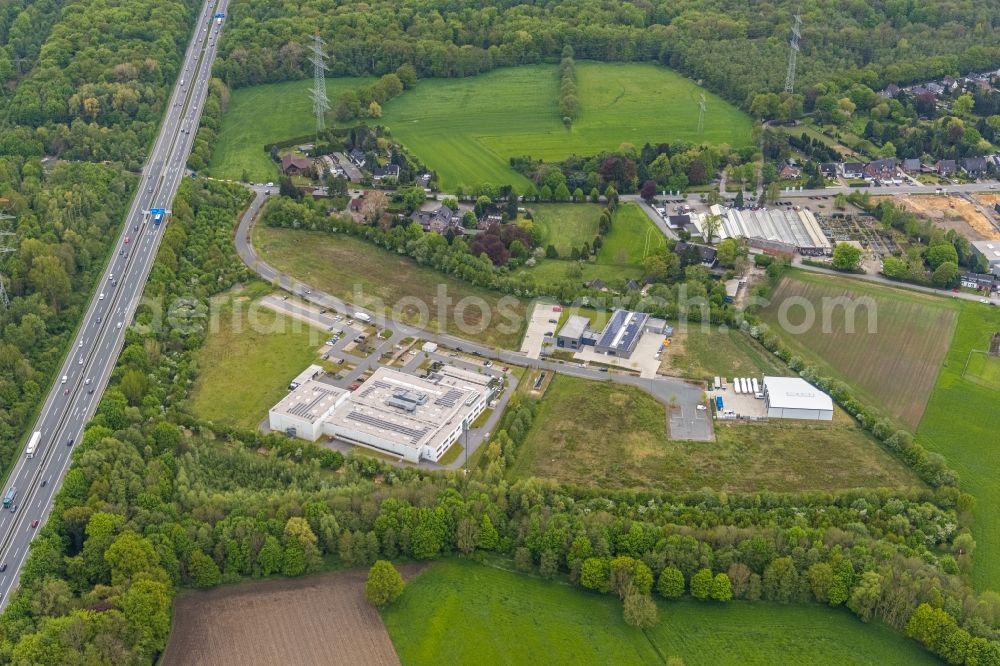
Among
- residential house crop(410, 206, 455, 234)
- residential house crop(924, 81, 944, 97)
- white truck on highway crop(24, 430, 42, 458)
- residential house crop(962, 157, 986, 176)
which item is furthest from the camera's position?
residential house crop(924, 81, 944, 97)

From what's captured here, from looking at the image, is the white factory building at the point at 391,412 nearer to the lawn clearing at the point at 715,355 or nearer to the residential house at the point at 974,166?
the lawn clearing at the point at 715,355

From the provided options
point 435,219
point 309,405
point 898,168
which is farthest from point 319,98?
point 898,168

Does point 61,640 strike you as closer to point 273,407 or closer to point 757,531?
point 273,407

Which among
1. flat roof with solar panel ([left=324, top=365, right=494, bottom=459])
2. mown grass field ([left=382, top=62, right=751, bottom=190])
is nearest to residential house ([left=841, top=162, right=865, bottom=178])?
mown grass field ([left=382, top=62, right=751, bottom=190])

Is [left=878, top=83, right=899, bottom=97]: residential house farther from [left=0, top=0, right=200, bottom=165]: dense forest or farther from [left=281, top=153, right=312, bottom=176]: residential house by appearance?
[left=0, top=0, right=200, bottom=165]: dense forest

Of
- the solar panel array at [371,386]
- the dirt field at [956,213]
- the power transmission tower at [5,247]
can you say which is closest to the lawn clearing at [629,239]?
the dirt field at [956,213]

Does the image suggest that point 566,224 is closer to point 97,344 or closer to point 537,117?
point 537,117
